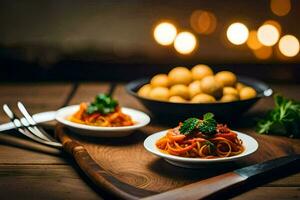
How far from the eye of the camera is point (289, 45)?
318 cm

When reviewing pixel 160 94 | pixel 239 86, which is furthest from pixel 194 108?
pixel 239 86

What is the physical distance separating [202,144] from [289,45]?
196 centimetres

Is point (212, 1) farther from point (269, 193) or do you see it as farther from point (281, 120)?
point (269, 193)

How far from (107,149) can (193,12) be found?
1.70m

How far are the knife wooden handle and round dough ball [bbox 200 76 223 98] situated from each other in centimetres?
52

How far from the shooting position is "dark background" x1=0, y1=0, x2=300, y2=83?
3010mm

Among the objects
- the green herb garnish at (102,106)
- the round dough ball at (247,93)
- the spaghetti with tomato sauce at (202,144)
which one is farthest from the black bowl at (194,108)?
the spaghetti with tomato sauce at (202,144)

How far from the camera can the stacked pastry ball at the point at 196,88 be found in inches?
71.3

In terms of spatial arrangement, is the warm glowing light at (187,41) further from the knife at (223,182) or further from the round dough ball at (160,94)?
the knife at (223,182)

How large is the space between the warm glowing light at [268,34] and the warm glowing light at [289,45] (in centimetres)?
4

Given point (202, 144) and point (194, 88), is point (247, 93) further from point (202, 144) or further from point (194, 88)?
point (202, 144)

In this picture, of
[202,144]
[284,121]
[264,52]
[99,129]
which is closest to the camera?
[202,144]

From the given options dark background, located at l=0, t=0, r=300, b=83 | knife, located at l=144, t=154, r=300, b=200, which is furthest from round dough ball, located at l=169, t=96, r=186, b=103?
dark background, located at l=0, t=0, r=300, b=83

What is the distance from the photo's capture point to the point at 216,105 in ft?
5.72
